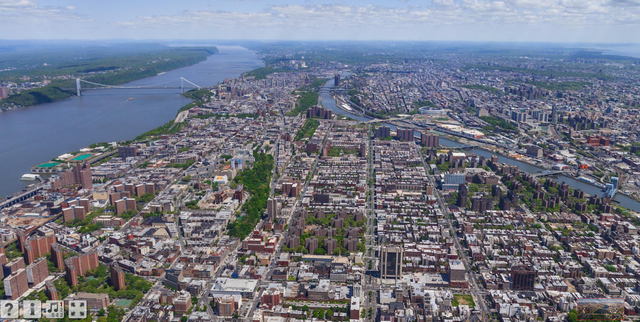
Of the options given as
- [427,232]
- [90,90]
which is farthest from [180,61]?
[427,232]

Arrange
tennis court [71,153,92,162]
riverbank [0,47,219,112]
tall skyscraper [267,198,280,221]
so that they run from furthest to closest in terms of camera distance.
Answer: riverbank [0,47,219,112] < tennis court [71,153,92,162] < tall skyscraper [267,198,280,221]

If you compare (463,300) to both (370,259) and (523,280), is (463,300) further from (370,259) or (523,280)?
(370,259)

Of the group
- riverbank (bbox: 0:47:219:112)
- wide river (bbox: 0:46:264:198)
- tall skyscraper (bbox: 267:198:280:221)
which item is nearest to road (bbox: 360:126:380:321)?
tall skyscraper (bbox: 267:198:280:221)

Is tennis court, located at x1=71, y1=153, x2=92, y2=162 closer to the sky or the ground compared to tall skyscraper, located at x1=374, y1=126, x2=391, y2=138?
closer to the ground

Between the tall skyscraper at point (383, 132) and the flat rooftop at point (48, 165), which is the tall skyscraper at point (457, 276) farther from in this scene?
the flat rooftop at point (48, 165)

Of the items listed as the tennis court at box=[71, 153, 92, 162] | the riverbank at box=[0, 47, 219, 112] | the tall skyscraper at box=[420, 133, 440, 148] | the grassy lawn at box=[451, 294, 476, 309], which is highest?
the riverbank at box=[0, 47, 219, 112]

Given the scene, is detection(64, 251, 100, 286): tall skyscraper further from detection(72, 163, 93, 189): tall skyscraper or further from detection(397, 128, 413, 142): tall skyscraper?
detection(397, 128, 413, 142): tall skyscraper

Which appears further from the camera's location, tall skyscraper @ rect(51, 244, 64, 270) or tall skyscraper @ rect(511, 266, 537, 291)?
tall skyscraper @ rect(51, 244, 64, 270)

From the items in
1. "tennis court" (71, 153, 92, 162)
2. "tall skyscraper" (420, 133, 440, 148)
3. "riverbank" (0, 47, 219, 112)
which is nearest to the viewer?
"tennis court" (71, 153, 92, 162)
